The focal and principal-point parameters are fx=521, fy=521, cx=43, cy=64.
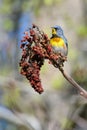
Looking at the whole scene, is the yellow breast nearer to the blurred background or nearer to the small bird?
the small bird

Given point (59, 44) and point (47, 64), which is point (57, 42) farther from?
point (47, 64)

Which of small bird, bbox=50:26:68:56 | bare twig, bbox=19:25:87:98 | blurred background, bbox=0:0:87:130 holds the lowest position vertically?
bare twig, bbox=19:25:87:98

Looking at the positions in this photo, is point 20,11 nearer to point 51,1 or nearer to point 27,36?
point 51,1

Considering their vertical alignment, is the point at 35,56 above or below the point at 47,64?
below

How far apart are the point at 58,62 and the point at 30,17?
4.23 m

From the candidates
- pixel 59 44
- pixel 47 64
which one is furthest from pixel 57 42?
pixel 47 64

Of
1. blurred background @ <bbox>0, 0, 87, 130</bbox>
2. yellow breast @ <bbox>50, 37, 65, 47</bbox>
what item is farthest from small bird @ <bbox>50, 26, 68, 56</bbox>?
blurred background @ <bbox>0, 0, 87, 130</bbox>

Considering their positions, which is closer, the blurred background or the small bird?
the small bird

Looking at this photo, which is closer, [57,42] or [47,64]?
[57,42]

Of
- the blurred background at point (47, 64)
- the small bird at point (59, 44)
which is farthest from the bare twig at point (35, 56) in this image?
the blurred background at point (47, 64)

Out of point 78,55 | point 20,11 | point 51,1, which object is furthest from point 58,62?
point 20,11

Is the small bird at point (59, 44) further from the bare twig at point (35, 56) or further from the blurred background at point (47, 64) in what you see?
the blurred background at point (47, 64)

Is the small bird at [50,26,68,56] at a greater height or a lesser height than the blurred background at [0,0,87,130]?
lesser

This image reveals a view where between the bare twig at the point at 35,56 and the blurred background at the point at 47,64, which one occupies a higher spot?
the blurred background at the point at 47,64
